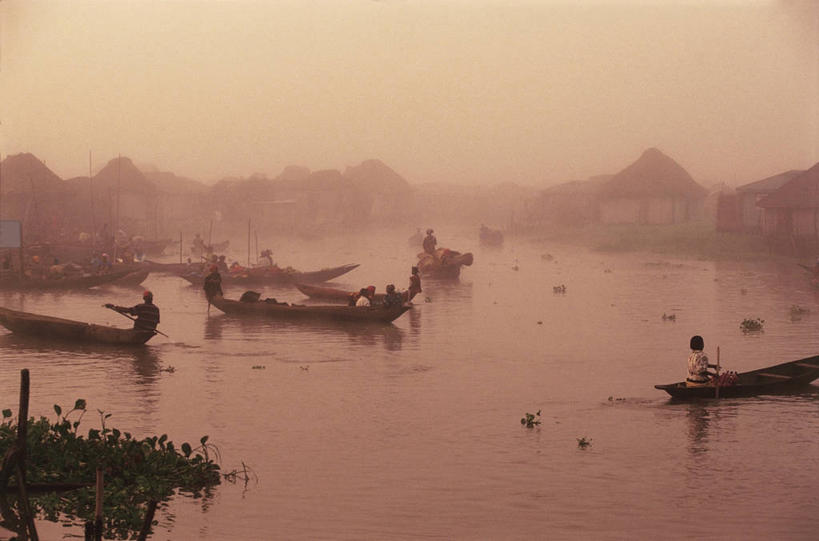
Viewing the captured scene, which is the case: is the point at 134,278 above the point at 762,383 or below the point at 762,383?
above

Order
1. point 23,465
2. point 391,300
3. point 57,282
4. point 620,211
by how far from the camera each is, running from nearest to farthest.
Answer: point 23,465, point 391,300, point 57,282, point 620,211

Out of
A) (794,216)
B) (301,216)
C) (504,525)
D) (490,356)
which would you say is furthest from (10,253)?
(301,216)

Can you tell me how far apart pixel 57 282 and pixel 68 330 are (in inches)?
494

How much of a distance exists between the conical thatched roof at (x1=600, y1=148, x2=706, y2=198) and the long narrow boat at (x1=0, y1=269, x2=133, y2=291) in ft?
140

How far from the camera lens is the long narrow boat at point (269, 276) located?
124ft

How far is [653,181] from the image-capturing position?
6988 cm

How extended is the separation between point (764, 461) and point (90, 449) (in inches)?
315

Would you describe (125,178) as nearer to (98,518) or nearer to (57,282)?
(57,282)

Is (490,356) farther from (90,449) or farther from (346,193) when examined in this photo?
(346,193)

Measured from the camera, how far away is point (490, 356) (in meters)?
22.9

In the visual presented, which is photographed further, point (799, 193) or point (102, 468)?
point (799, 193)

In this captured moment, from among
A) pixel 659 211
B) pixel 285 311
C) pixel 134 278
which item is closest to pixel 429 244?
pixel 134 278

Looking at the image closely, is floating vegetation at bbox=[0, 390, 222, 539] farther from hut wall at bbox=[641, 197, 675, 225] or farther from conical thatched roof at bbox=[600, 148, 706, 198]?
hut wall at bbox=[641, 197, 675, 225]

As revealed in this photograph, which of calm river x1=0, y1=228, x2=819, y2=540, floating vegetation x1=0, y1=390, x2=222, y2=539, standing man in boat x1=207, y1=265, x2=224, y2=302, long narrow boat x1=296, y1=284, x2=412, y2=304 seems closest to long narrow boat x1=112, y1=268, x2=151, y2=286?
calm river x1=0, y1=228, x2=819, y2=540
